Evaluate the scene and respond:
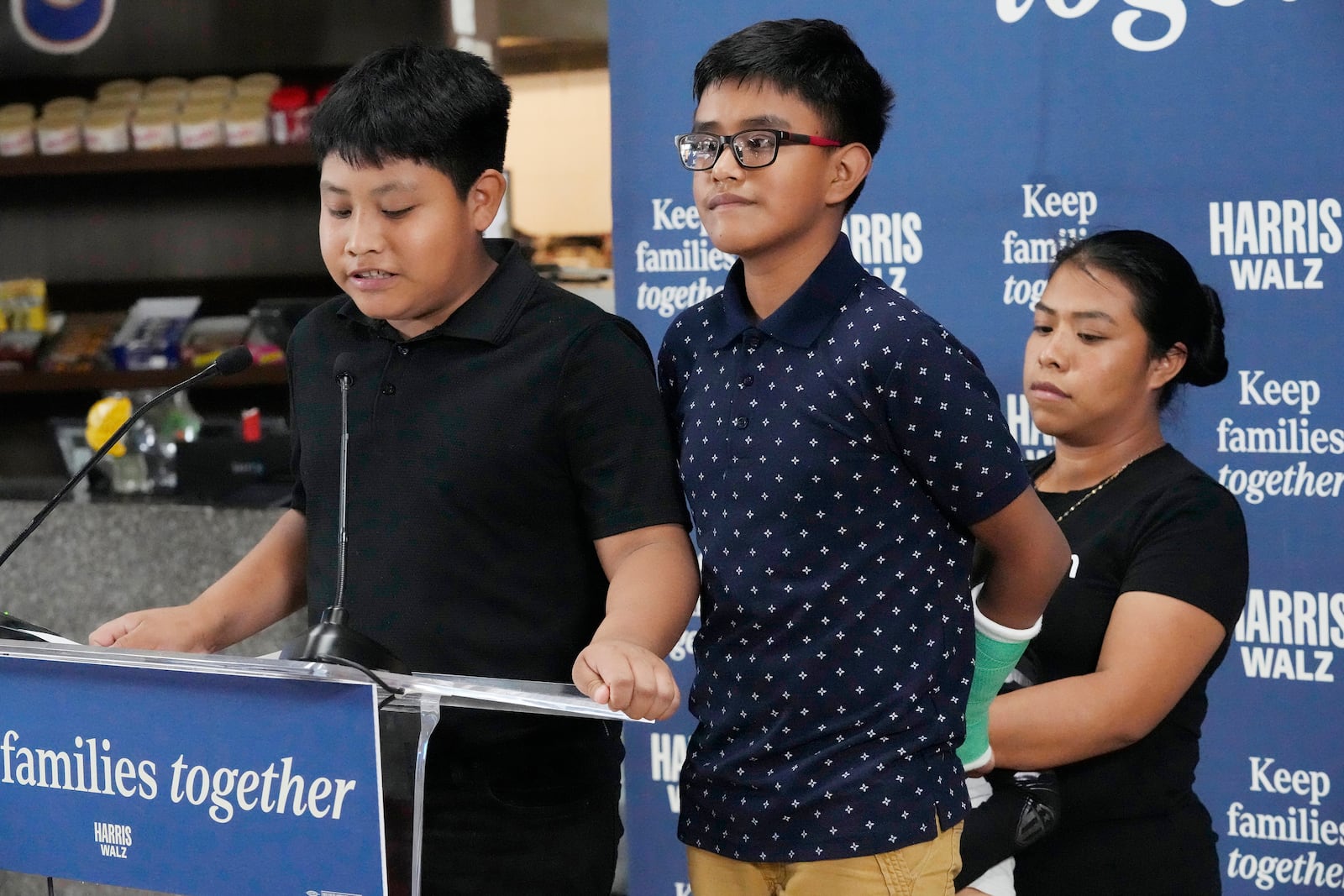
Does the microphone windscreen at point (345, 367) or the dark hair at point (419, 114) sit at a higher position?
the dark hair at point (419, 114)

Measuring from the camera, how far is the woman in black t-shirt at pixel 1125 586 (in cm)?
161

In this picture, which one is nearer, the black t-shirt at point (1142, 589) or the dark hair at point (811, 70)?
the dark hair at point (811, 70)

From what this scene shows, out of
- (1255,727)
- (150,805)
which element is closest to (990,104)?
(1255,727)

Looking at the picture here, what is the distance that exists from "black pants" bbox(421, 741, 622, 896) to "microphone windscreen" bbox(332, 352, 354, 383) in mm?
376

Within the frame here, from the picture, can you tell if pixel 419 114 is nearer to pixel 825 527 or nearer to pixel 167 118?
pixel 825 527

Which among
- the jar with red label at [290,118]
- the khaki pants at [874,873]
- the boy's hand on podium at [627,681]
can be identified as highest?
the jar with red label at [290,118]

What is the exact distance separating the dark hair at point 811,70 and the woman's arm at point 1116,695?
2.08ft

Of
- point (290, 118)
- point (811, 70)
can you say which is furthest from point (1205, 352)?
point (290, 118)

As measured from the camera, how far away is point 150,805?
112cm

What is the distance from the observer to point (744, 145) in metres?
1.34

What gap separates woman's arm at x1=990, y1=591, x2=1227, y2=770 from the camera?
159 centimetres

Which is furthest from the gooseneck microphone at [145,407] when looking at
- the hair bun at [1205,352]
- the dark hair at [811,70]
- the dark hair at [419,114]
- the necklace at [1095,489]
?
the hair bun at [1205,352]

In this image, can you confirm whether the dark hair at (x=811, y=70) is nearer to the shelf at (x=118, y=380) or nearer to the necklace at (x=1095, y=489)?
the necklace at (x=1095, y=489)

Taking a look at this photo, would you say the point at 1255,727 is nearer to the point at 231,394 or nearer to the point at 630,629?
the point at 630,629
